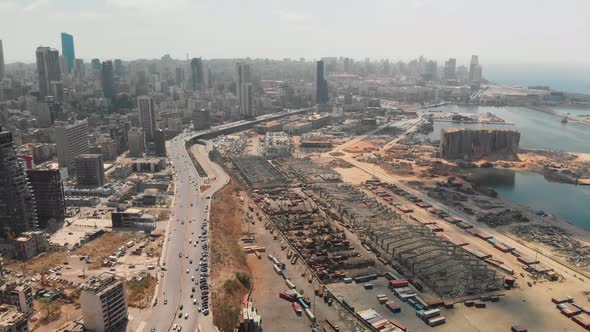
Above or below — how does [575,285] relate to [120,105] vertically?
below

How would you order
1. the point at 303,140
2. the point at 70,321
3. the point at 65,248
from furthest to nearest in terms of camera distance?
the point at 303,140 < the point at 65,248 < the point at 70,321

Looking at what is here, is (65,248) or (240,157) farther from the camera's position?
(240,157)

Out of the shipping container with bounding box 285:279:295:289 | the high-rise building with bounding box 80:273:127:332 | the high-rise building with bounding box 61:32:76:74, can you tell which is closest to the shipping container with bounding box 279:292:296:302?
the shipping container with bounding box 285:279:295:289

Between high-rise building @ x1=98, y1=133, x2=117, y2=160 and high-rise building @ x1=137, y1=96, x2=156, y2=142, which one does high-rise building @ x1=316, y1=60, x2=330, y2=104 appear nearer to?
high-rise building @ x1=137, y1=96, x2=156, y2=142

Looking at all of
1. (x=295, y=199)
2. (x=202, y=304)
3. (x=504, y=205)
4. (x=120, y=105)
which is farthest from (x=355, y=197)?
(x=120, y=105)

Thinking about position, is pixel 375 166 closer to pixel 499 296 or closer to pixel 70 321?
pixel 499 296

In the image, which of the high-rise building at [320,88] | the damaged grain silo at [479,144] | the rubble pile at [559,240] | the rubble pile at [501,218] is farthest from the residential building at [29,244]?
the high-rise building at [320,88]

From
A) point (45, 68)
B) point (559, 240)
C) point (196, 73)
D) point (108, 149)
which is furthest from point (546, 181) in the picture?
point (196, 73)
